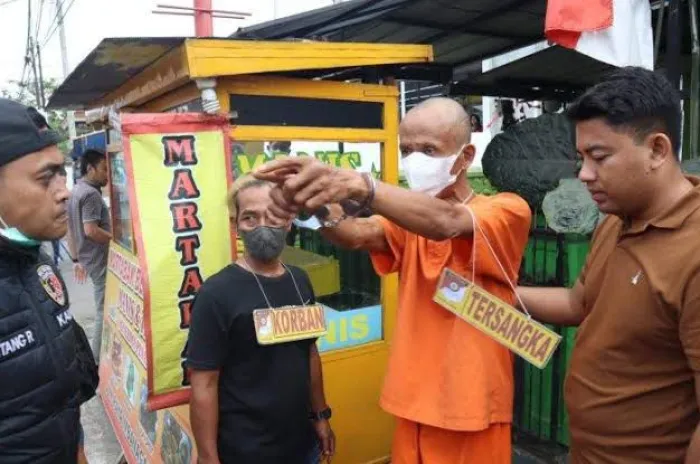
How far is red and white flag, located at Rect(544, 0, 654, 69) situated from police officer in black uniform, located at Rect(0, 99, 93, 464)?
210 cm

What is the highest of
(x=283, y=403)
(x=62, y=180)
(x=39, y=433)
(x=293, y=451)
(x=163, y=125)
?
(x=163, y=125)

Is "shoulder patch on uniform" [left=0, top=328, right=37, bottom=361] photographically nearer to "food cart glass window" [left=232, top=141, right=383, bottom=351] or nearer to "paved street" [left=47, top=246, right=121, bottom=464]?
"food cart glass window" [left=232, top=141, right=383, bottom=351]

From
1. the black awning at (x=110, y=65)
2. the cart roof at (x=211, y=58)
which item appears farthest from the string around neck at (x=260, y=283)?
the black awning at (x=110, y=65)

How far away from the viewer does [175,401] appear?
7.90 feet

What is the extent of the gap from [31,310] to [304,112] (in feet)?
5.16

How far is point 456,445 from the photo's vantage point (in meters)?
1.85

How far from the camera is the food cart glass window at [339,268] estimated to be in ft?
8.98

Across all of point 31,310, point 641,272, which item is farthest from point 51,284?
point 641,272

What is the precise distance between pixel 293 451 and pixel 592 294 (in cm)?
122

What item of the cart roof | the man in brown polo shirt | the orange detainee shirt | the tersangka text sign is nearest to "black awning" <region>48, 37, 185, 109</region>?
the cart roof

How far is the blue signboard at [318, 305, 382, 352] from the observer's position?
10.1 feet

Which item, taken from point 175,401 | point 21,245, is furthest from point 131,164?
point 175,401

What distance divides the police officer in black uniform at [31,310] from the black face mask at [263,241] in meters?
0.63

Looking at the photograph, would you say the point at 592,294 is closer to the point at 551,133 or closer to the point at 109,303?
the point at 551,133
